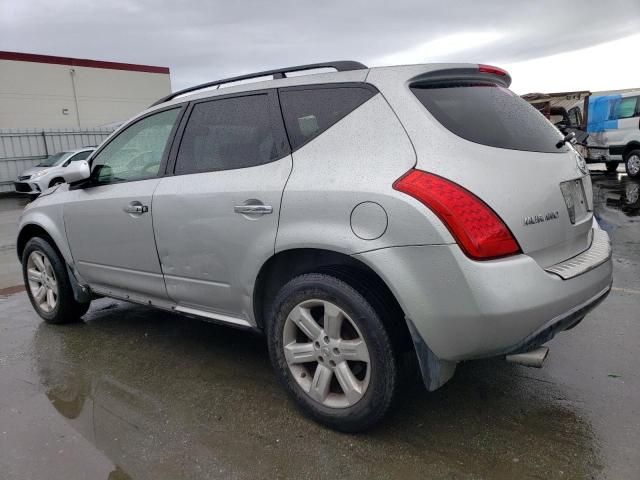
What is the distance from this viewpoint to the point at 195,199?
307 cm

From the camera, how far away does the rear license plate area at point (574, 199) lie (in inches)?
Answer: 103

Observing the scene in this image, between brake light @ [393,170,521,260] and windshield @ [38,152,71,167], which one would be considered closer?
brake light @ [393,170,521,260]

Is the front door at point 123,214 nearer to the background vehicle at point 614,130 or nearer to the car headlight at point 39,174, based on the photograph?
the background vehicle at point 614,130

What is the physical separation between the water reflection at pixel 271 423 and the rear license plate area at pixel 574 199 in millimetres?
1000

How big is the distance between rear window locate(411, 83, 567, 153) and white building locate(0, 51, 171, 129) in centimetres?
2835

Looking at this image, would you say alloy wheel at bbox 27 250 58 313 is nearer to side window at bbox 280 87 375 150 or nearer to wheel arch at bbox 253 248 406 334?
wheel arch at bbox 253 248 406 334

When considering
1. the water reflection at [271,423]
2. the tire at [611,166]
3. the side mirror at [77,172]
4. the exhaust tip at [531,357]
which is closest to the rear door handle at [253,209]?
the water reflection at [271,423]

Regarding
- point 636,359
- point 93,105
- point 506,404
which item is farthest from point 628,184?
point 93,105

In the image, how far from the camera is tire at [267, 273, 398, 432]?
2.42m

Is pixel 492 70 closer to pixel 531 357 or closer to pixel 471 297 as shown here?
pixel 471 297

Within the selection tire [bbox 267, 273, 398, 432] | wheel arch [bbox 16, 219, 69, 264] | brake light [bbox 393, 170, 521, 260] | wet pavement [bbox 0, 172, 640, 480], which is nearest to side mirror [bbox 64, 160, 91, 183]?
wheel arch [bbox 16, 219, 69, 264]

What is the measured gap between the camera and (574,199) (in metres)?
2.69

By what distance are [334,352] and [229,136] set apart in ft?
4.62

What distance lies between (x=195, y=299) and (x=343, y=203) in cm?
131
